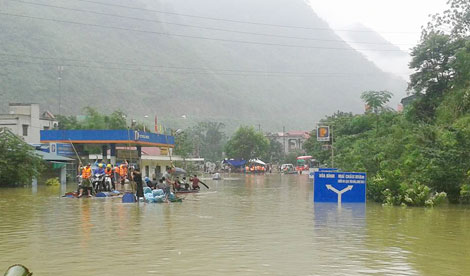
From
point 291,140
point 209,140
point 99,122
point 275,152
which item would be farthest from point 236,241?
point 291,140

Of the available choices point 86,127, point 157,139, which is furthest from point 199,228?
point 86,127

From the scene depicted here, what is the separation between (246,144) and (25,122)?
56.9 meters

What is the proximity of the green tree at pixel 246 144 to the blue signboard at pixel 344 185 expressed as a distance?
304ft

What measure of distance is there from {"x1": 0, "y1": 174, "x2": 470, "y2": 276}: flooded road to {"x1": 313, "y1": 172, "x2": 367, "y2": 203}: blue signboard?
9.62 feet

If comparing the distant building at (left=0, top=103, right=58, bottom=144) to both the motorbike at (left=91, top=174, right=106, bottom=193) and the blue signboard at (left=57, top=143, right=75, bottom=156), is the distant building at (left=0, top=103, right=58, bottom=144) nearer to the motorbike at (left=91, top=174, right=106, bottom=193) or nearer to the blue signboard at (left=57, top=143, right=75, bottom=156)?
the blue signboard at (left=57, top=143, right=75, bottom=156)

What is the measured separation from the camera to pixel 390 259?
34.4 ft

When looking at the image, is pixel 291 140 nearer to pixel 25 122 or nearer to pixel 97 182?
pixel 25 122

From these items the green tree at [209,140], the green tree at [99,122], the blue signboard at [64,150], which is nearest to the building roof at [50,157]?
the blue signboard at [64,150]

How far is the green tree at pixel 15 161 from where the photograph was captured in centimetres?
4197

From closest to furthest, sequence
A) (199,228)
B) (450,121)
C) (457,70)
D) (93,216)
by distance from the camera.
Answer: (199,228), (93,216), (450,121), (457,70)

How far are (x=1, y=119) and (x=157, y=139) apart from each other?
1808 cm

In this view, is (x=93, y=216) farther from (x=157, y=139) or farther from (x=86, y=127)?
(x=86, y=127)

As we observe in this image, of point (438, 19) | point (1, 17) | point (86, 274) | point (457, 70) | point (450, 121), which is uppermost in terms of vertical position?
point (1, 17)

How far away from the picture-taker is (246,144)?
11781 centimetres
